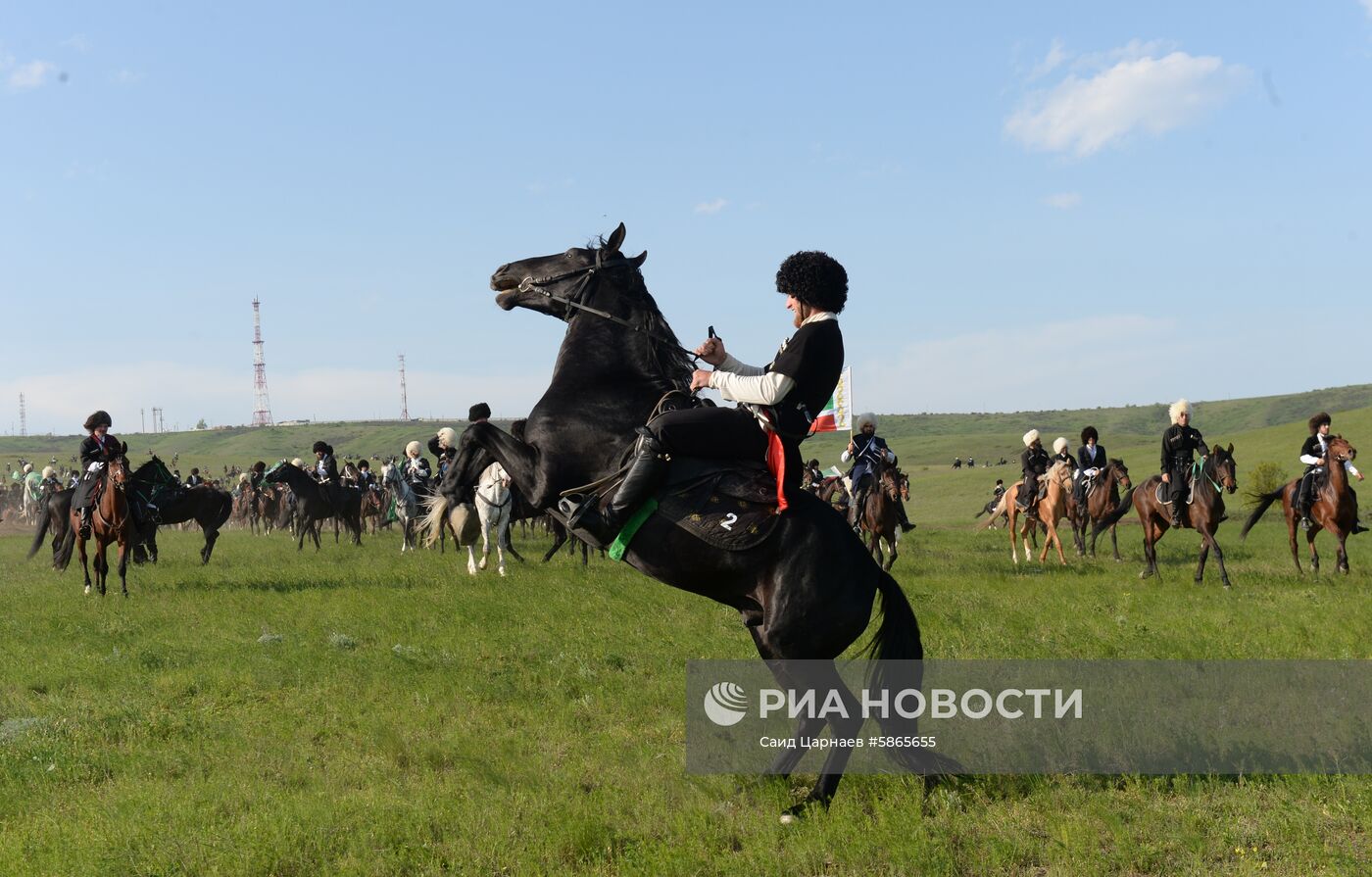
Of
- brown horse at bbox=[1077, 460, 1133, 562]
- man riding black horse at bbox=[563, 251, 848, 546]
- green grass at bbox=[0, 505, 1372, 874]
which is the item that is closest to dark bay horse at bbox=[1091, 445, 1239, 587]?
green grass at bbox=[0, 505, 1372, 874]

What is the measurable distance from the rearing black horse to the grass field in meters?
0.78

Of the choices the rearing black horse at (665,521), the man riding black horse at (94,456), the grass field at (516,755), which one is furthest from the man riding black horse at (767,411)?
the man riding black horse at (94,456)

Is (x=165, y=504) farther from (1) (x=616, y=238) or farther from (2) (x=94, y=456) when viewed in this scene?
(1) (x=616, y=238)

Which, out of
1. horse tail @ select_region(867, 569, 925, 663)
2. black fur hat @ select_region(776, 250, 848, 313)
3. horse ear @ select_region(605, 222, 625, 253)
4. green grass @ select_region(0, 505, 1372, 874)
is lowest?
green grass @ select_region(0, 505, 1372, 874)

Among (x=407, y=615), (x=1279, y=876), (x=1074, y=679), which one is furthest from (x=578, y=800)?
(x=407, y=615)

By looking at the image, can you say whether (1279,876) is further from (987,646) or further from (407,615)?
(407,615)

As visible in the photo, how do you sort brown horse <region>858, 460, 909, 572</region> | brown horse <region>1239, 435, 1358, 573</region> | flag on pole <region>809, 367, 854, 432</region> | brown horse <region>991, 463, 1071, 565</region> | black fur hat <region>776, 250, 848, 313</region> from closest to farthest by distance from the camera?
black fur hat <region>776, 250, 848, 313</region>, flag on pole <region>809, 367, 854, 432</region>, brown horse <region>1239, 435, 1358, 573</region>, brown horse <region>858, 460, 909, 572</region>, brown horse <region>991, 463, 1071, 565</region>

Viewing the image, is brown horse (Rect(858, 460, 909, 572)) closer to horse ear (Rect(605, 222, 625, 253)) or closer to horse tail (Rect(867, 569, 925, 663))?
horse tail (Rect(867, 569, 925, 663))

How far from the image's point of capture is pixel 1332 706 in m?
8.23

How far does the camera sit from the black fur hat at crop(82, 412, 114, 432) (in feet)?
55.4

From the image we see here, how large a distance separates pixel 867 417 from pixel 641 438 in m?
16.6

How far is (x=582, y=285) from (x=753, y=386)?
1.51 metres

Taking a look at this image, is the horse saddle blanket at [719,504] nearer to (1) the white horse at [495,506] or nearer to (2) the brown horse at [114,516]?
(2) the brown horse at [114,516]

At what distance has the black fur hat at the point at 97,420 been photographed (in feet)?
55.4
